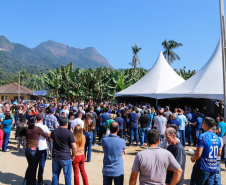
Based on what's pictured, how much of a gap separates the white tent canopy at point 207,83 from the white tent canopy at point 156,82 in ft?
5.27

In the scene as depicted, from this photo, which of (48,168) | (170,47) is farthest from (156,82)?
(170,47)

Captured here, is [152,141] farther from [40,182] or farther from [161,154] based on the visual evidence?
[40,182]

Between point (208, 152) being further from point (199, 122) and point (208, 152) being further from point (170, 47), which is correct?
point (170, 47)

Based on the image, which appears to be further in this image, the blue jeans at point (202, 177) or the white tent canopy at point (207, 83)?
the white tent canopy at point (207, 83)

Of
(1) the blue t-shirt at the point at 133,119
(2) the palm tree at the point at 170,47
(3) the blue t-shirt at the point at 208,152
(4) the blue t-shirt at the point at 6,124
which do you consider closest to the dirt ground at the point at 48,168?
(4) the blue t-shirt at the point at 6,124

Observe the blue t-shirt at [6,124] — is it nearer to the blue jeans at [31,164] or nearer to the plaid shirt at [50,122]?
the plaid shirt at [50,122]

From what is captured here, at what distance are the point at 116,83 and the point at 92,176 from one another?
698 inches

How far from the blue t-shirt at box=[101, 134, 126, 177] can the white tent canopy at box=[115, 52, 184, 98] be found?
12.4 m

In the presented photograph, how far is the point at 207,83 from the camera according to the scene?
43.0 ft

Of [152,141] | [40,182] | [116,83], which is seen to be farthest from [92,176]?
[116,83]

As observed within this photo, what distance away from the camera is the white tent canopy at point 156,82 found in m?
16.5

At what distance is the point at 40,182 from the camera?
5.07 metres

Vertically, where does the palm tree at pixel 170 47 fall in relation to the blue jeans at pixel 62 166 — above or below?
above

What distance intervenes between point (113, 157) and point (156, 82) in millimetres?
14200
